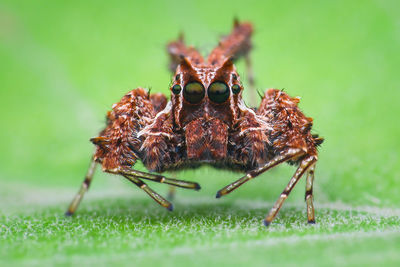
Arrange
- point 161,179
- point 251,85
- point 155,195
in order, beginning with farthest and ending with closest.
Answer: point 251,85 < point 155,195 < point 161,179

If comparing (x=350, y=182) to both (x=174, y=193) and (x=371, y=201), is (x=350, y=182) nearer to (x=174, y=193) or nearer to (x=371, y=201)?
(x=371, y=201)

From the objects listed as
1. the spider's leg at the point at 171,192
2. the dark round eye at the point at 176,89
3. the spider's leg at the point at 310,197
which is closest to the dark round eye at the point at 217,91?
the dark round eye at the point at 176,89

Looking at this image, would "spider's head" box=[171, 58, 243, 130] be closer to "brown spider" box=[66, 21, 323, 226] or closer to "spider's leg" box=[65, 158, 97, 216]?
"brown spider" box=[66, 21, 323, 226]

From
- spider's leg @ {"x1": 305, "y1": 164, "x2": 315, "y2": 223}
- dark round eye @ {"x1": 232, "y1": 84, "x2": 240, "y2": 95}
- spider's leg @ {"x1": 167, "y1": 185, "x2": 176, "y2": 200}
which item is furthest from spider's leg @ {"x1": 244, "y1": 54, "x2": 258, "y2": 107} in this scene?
spider's leg @ {"x1": 305, "y1": 164, "x2": 315, "y2": 223}

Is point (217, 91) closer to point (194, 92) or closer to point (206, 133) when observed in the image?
point (194, 92)

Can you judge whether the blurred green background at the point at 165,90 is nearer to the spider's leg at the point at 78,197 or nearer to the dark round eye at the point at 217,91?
the spider's leg at the point at 78,197

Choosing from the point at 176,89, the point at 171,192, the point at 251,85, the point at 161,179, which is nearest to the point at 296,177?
the point at 161,179

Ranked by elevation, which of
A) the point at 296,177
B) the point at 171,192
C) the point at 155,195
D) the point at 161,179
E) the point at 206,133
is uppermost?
the point at 206,133
